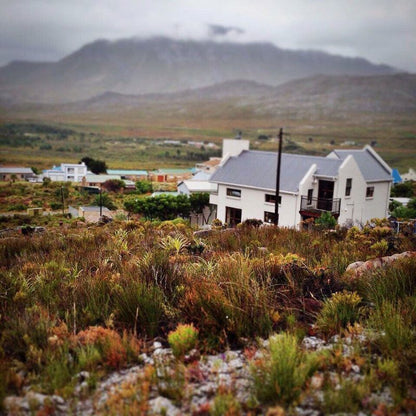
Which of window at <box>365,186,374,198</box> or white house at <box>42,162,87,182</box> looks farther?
window at <box>365,186,374,198</box>

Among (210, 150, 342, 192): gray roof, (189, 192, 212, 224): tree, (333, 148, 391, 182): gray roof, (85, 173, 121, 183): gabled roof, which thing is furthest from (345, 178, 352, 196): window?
(85, 173, 121, 183): gabled roof

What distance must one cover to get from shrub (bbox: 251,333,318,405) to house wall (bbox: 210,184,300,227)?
64.2ft

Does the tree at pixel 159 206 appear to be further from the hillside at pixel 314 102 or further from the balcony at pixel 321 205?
the hillside at pixel 314 102

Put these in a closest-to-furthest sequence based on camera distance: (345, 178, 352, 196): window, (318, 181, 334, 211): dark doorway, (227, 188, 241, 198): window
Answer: (318, 181, 334, 211): dark doorway < (345, 178, 352, 196): window < (227, 188, 241, 198): window

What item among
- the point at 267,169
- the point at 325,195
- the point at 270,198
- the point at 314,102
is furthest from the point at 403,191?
the point at 314,102

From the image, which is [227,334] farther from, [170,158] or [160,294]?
[170,158]

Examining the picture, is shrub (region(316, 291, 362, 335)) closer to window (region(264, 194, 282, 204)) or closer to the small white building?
window (region(264, 194, 282, 204))

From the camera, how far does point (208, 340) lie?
3.64 meters

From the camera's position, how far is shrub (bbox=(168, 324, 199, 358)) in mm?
3412

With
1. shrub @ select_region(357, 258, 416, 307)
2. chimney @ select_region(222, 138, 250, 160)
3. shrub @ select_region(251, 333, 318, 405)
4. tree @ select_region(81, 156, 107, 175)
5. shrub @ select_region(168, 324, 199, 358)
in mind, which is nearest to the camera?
shrub @ select_region(251, 333, 318, 405)

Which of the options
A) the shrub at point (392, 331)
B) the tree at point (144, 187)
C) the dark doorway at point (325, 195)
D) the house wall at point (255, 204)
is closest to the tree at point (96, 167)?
the tree at point (144, 187)

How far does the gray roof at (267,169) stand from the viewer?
24844 mm

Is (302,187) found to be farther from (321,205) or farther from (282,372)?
(282,372)

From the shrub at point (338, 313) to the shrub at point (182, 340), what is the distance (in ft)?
3.97
